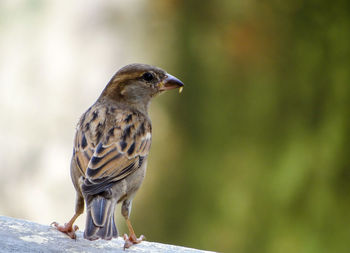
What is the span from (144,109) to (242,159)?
169 cm

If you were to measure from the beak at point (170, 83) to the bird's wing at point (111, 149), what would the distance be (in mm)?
288

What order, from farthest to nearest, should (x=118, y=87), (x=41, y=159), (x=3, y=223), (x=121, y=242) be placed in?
(x=41, y=159) → (x=118, y=87) → (x=121, y=242) → (x=3, y=223)

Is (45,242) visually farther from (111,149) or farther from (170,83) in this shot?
(170,83)

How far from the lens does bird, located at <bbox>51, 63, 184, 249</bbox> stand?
3.73 metres

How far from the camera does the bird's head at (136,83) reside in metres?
4.58

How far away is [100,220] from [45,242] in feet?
1.02

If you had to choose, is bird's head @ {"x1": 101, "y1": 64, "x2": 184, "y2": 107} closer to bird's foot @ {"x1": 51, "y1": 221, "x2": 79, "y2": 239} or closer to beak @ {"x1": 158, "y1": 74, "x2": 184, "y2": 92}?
beak @ {"x1": 158, "y1": 74, "x2": 184, "y2": 92}

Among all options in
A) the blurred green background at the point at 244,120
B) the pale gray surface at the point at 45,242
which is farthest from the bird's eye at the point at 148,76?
the blurred green background at the point at 244,120

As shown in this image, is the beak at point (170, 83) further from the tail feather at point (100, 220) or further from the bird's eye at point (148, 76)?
the tail feather at point (100, 220)

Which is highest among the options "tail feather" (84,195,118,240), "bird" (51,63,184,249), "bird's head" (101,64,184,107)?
"bird's head" (101,64,184,107)

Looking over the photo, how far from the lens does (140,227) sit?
6051 mm

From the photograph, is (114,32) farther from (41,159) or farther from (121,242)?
(121,242)

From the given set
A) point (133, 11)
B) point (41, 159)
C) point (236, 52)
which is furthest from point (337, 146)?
point (41, 159)

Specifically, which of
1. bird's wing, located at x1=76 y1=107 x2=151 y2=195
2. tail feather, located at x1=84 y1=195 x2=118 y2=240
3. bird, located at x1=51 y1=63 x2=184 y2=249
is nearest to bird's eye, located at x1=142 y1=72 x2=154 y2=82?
bird, located at x1=51 y1=63 x2=184 y2=249
